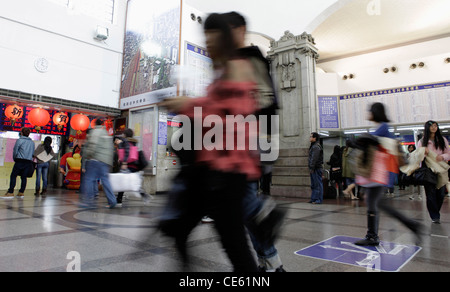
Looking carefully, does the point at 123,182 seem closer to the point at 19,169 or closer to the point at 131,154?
the point at 131,154

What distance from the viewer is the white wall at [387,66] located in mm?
9531

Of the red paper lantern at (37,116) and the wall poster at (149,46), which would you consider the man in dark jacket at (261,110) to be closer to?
the wall poster at (149,46)

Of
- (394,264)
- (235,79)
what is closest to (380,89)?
(394,264)

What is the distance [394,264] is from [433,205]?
2318 mm

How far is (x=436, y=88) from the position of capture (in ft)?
30.6

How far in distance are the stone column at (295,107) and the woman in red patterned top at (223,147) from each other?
277 inches

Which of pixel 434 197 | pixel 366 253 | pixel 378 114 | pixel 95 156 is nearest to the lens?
pixel 366 253

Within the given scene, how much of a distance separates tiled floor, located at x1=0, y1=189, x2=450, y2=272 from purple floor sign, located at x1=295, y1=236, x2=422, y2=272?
0.17 ft

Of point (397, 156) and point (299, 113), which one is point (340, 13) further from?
point (397, 156)

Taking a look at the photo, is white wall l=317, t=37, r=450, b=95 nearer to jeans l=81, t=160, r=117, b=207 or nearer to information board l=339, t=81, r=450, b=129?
information board l=339, t=81, r=450, b=129

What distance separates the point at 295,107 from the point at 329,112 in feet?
12.2

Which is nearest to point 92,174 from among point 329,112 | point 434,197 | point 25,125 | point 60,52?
point 434,197

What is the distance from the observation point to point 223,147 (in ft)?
3.92

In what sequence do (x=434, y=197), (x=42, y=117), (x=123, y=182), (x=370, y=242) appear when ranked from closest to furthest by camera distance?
(x=370, y=242)
(x=434, y=197)
(x=123, y=182)
(x=42, y=117)
